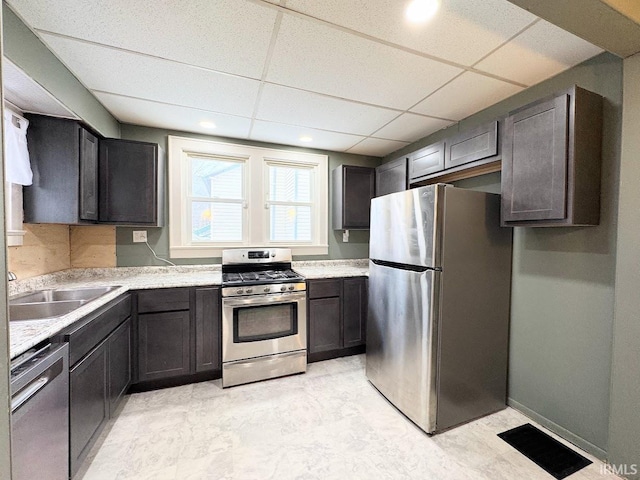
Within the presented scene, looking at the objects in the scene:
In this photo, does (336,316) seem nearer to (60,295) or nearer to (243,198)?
(243,198)

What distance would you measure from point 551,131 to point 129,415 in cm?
345

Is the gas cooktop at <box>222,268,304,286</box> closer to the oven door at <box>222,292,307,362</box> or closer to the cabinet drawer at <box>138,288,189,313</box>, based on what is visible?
the oven door at <box>222,292,307,362</box>

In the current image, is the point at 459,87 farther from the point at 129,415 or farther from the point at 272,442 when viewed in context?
the point at 129,415

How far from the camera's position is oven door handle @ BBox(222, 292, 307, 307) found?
7.96ft

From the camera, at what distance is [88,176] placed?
218 cm

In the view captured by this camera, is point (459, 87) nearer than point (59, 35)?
No

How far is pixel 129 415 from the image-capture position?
1999 millimetres

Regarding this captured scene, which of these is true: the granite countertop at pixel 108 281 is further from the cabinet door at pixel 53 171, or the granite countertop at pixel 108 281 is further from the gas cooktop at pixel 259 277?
the cabinet door at pixel 53 171

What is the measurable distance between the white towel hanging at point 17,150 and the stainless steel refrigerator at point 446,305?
8.57 ft

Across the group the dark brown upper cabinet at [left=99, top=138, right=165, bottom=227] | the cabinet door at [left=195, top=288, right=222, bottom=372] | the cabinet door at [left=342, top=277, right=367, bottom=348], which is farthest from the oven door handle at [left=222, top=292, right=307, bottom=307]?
the dark brown upper cabinet at [left=99, top=138, right=165, bottom=227]

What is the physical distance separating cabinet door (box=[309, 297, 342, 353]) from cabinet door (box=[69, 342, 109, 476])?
1.67 metres

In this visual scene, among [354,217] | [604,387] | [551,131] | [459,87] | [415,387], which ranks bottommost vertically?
[415,387]

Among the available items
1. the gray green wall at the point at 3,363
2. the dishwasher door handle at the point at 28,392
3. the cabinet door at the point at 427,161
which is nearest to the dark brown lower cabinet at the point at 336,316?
the cabinet door at the point at 427,161

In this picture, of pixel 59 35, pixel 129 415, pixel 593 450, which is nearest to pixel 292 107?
pixel 59 35
